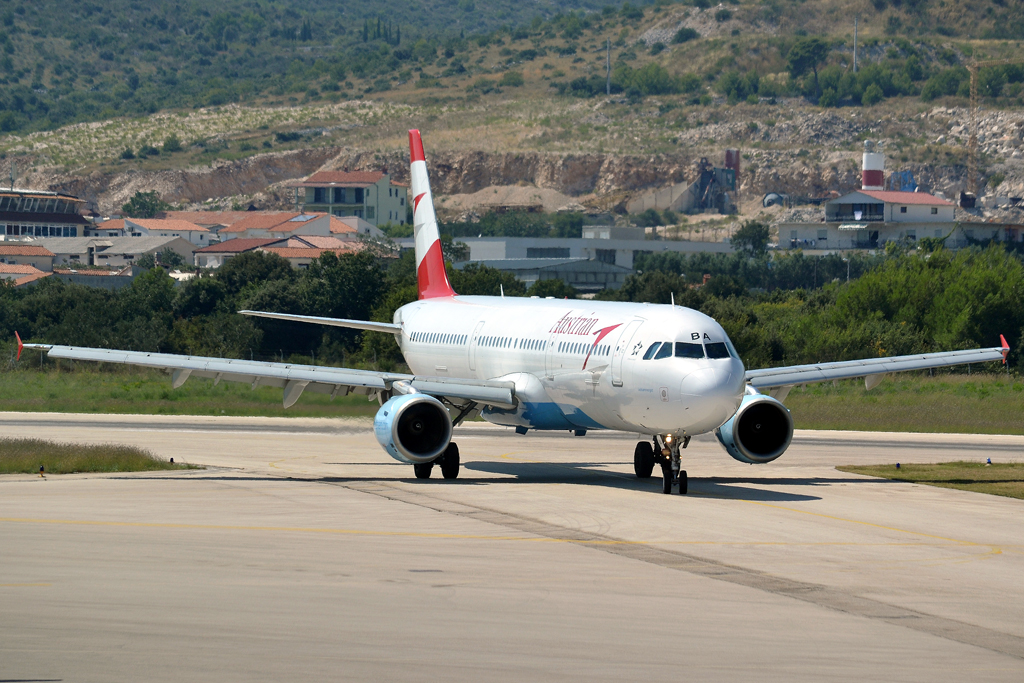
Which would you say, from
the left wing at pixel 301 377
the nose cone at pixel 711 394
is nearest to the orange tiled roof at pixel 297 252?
the left wing at pixel 301 377

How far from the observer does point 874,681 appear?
15.5 m

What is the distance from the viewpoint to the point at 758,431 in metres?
34.4

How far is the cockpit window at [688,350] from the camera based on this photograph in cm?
3111

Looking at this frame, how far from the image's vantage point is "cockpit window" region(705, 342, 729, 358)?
3116 cm

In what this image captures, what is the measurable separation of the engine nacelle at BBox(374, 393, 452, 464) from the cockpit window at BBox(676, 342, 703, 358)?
6701 millimetres

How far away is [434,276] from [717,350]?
68.0 ft

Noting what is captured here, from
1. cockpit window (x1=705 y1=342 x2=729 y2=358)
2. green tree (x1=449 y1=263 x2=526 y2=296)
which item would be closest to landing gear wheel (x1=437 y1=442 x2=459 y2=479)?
cockpit window (x1=705 y1=342 x2=729 y2=358)

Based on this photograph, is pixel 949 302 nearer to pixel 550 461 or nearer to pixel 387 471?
pixel 550 461

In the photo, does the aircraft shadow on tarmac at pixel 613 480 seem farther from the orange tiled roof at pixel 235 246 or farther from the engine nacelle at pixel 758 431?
the orange tiled roof at pixel 235 246

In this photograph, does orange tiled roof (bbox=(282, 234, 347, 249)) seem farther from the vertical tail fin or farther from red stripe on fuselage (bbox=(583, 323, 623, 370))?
red stripe on fuselage (bbox=(583, 323, 623, 370))

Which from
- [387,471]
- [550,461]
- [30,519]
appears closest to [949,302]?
[550,461]

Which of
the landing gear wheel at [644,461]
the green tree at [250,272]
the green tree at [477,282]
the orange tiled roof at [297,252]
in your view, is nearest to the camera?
the landing gear wheel at [644,461]

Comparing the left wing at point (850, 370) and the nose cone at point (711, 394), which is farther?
the left wing at point (850, 370)

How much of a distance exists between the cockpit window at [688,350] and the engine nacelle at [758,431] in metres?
3.54
